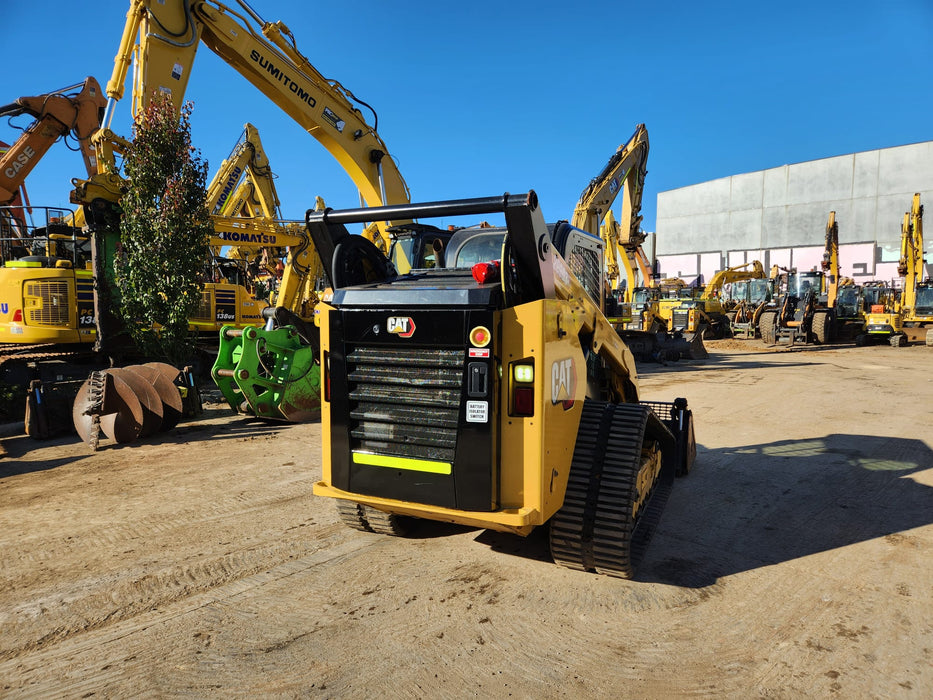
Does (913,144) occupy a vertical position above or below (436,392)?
above

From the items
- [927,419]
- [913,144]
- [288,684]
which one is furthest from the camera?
[913,144]

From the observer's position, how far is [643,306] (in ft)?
62.4

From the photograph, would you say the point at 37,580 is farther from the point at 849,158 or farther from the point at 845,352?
the point at 849,158

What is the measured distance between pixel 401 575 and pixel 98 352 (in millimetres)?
7845

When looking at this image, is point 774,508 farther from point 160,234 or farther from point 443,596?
point 160,234

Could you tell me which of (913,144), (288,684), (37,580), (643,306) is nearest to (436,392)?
(288,684)

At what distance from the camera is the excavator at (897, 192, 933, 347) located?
22094 millimetres

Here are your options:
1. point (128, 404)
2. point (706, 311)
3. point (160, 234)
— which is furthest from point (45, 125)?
point (706, 311)

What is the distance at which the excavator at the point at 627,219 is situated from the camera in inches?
602

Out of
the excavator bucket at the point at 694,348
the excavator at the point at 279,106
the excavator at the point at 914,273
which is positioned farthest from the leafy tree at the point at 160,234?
the excavator at the point at 914,273

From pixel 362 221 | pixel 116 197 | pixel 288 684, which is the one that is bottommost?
pixel 288 684

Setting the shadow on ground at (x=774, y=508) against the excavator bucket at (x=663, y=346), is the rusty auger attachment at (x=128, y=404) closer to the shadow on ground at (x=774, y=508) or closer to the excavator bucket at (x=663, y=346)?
the shadow on ground at (x=774, y=508)

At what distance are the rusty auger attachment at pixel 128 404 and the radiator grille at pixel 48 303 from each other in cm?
215

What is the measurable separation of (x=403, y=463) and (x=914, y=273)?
26.7 metres
